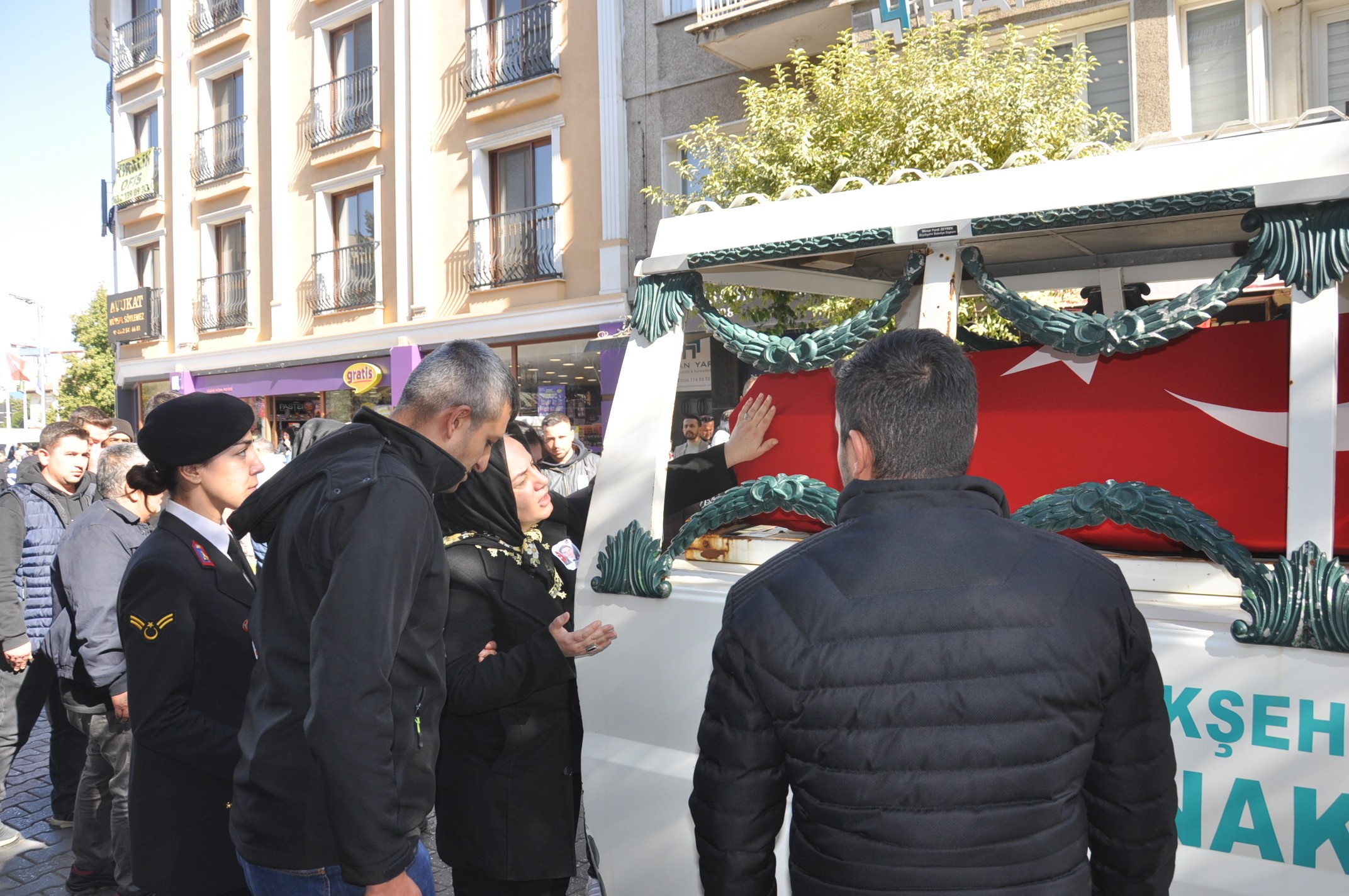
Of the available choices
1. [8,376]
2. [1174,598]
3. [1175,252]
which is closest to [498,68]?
[1175,252]

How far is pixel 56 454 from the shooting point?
4949 millimetres

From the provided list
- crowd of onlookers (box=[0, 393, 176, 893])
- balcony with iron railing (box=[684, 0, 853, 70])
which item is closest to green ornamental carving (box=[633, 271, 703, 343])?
crowd of onlookers (box=[0, 393, 176, 893])

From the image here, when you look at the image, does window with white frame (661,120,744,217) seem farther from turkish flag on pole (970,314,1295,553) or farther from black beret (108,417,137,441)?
turkish flag on pole (970,314,1295,553)

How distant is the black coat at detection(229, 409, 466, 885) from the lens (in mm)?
1783

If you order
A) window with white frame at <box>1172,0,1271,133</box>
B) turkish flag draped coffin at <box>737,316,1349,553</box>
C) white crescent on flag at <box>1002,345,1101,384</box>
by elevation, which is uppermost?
window with white frame at <box>1172,0,1271,133</box>

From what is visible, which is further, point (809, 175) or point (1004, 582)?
point (809, 175)

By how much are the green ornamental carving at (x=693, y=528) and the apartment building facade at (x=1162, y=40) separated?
7.95 m

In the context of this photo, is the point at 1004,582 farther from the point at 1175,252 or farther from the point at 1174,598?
the point at 1175,252

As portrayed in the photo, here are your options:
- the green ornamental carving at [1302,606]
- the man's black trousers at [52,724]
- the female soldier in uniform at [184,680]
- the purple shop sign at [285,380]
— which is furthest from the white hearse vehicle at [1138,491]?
the purple shop sign at [285,380]

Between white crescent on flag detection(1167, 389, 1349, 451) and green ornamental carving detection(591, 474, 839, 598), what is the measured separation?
975 millimetres

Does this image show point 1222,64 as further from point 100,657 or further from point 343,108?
point 343,108

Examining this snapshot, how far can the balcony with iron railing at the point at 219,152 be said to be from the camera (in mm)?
19719

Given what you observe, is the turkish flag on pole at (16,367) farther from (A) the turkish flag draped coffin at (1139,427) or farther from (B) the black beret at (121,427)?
(A) the turkish flag draped coffin at (1139,427)

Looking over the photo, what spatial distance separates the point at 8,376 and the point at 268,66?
80.1ft
